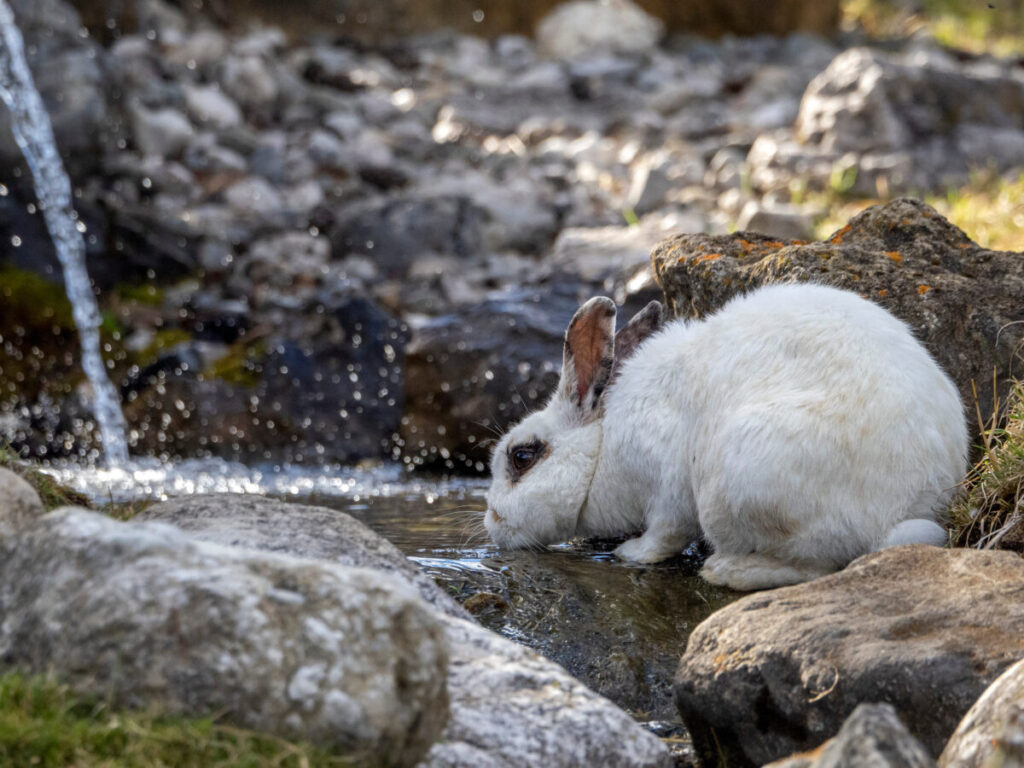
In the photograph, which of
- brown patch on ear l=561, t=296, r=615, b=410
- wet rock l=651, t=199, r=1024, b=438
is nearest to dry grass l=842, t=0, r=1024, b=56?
wet rock l=651, t=199, r=1024, b=438

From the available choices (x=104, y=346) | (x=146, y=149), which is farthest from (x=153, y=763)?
(x=146, y=149)

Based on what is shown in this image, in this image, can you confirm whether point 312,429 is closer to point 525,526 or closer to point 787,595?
point 525,526

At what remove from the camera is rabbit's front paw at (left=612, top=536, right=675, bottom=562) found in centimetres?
512

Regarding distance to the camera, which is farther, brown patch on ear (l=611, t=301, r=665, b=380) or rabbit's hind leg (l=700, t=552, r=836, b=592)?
brown patch on ear (l=611, t=301, r=665, b=380)

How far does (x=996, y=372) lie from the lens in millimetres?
5332

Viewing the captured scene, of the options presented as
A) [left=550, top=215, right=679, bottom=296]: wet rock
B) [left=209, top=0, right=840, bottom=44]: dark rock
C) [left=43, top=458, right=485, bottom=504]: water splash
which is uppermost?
[left=209, top=0, right=840, bottom=44]: dark rock

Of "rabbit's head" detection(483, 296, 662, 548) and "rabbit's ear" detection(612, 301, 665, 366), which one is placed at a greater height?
"rabbit's ear" detection(612, 301, 665, 366)

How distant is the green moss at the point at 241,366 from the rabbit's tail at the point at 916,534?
6.63 meters

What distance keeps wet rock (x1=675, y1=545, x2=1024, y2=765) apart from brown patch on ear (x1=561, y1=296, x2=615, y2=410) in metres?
1.84

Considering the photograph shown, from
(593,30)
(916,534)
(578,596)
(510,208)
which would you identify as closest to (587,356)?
(578,596)

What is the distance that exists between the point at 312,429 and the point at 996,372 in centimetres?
580

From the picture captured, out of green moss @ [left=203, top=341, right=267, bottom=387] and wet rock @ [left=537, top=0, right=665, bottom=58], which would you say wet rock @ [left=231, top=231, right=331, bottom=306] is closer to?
green moss @ [left=203, top=341, right=267, bottom=387]

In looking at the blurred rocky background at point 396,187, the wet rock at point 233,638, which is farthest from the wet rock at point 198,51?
the wet rock at point 233,638

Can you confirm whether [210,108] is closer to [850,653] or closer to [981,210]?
[981,210]
